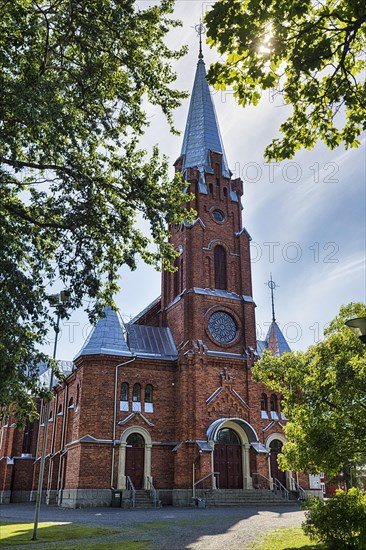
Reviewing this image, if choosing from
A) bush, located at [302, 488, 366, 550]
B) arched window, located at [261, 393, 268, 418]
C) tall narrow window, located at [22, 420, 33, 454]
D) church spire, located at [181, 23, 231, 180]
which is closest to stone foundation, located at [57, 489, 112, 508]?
arched window, located at [261, 393, 268, 418]

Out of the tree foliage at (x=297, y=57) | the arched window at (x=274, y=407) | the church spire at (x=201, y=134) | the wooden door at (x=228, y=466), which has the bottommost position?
the wooden door at (x=228, y=466)

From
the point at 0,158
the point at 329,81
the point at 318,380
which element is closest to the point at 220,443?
the point at 318,380

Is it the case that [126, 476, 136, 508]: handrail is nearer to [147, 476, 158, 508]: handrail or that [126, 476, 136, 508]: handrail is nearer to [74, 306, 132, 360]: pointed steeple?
[147, 476, 158, 508]: handrail

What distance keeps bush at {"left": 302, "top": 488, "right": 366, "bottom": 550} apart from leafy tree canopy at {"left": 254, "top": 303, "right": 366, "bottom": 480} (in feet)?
2.69

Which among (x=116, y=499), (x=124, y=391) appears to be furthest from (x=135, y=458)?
(x=124, y=391)

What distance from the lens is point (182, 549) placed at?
11.2 metres

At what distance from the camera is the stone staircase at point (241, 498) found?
2752 centimetres

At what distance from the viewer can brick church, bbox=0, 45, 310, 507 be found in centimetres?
2917

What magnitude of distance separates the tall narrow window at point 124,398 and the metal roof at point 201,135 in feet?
50.5

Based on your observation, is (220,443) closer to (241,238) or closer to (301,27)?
(241,238)

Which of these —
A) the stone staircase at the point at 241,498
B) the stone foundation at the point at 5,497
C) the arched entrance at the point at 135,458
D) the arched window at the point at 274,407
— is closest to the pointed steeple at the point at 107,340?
the arched entrance at the point at 135,458

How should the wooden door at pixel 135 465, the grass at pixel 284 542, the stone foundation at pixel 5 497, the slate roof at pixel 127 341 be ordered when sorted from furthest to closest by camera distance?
the stone foundation at pixel 5 497 → the slate roof at pixel 127 341 → the wooden door at pixel 135 465 → the grass at pixel 284 542

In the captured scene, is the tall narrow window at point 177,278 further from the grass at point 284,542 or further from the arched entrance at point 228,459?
the grass at point 284,542

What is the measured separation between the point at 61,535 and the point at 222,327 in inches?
829
